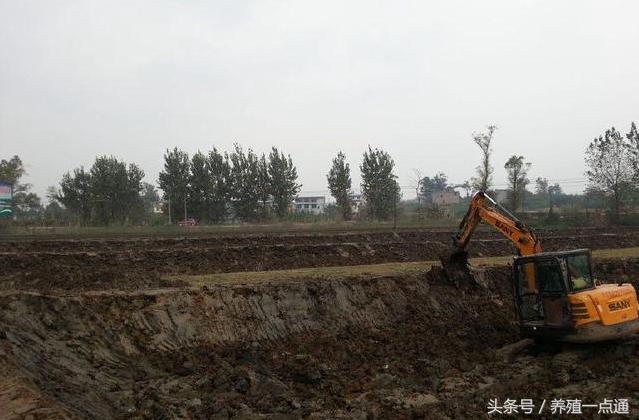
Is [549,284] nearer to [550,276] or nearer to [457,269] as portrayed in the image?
[550,276]

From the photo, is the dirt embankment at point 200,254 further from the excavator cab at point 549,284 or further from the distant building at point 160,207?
the distant building at point 160,207

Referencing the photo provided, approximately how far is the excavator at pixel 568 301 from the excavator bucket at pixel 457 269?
375cm

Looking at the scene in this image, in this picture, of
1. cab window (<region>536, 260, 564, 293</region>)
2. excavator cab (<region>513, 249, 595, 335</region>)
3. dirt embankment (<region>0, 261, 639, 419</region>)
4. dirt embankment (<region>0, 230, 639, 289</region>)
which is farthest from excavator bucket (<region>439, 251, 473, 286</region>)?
cab window (<region>536, 260, 564, 293</region>)

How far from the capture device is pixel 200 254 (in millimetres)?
21703

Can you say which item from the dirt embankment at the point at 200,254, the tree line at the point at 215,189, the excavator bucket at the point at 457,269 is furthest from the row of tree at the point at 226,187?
the excavator bucket at the point at 457,269

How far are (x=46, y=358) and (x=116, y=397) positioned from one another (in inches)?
56.2

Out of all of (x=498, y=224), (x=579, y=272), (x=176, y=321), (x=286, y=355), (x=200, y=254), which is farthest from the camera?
(x=200, y=254)

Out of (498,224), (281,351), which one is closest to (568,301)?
(498,224)

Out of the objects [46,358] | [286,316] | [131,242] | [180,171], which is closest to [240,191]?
[180,171]

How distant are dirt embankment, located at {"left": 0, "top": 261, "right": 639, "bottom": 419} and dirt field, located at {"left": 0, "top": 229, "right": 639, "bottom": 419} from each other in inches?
1.3

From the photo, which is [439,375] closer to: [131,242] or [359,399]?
[359,399]

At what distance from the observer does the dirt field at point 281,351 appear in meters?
8.66

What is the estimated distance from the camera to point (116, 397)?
888 cm

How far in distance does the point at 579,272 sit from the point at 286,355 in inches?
242
